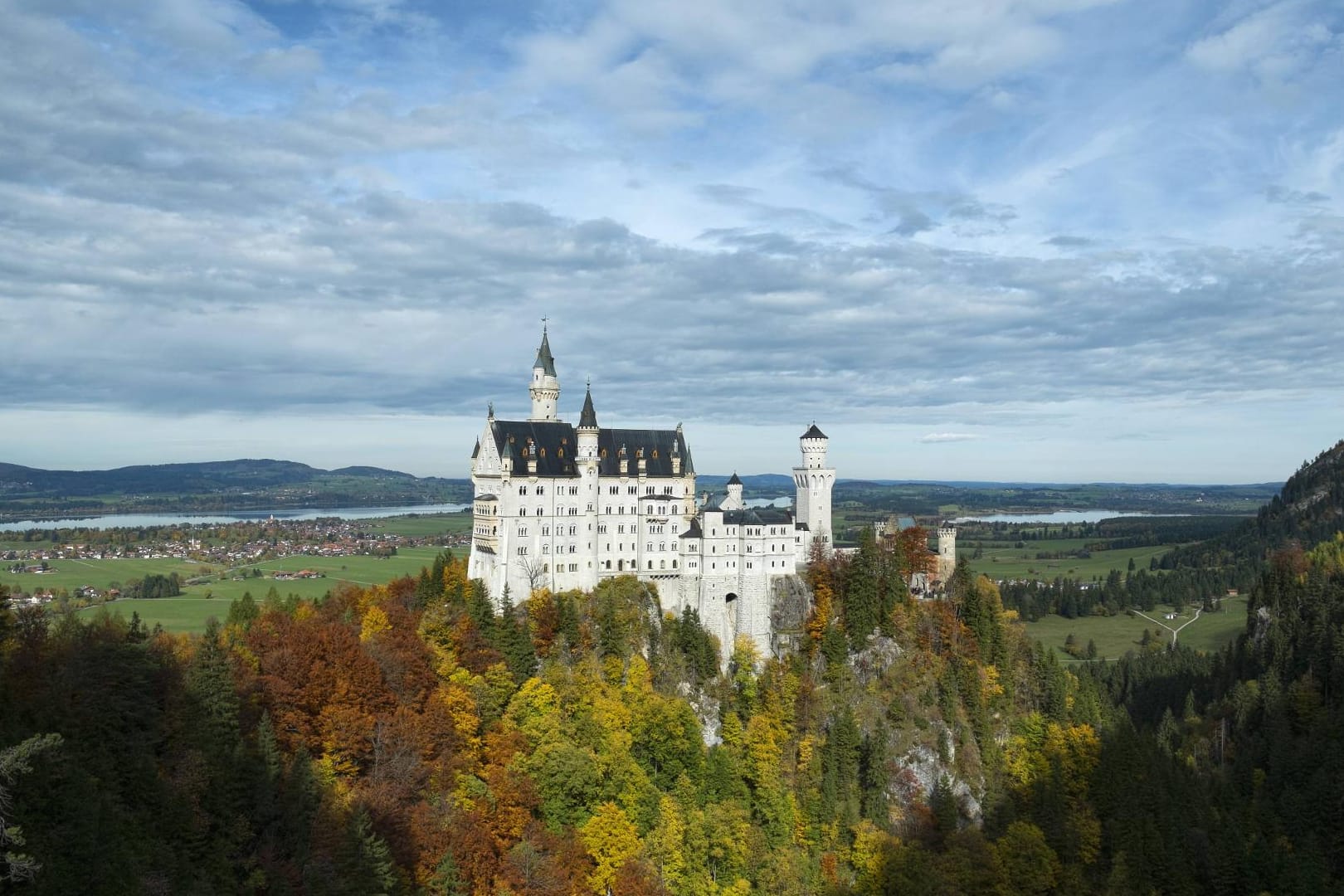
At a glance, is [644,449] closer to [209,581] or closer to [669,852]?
[669,852]

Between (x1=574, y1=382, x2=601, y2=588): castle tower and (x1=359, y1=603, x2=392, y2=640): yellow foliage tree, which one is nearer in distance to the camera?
(x1=359, y1=603, x2=392, y2=640): yellow foliage tree

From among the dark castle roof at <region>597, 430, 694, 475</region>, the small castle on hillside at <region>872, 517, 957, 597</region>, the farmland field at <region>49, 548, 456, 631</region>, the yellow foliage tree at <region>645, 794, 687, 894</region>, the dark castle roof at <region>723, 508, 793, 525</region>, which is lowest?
the yellow foliage tree at <region>645, 794, 687, 894</region>

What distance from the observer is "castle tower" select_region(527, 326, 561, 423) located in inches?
3494

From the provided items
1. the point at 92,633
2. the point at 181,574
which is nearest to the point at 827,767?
the point at 92,633

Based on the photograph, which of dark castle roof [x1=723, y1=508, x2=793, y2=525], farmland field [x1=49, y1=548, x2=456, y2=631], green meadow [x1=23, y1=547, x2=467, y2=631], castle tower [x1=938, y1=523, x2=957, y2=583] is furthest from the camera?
green meadow [x1=23, y1=547, x2=467, y2=631]

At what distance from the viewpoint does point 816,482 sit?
8950 cm

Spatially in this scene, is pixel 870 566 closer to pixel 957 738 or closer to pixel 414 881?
pixel 957 738

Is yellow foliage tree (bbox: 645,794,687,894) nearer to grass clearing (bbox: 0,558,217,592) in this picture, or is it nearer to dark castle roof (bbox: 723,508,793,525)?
dark castle roof (bbox: 723,508,793,525)

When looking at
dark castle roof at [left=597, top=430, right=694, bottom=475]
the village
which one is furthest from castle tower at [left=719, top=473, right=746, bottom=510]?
the village

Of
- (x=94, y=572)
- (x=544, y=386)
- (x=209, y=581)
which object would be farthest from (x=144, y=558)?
(x=544, y=386)

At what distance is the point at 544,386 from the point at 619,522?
14337 mm

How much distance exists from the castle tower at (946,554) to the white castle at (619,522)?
12.2 metres

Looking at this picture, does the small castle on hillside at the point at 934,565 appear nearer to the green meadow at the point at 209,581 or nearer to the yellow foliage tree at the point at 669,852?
the yellow foliage tree at the point at 669,852

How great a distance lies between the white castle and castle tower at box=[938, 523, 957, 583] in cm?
1224
